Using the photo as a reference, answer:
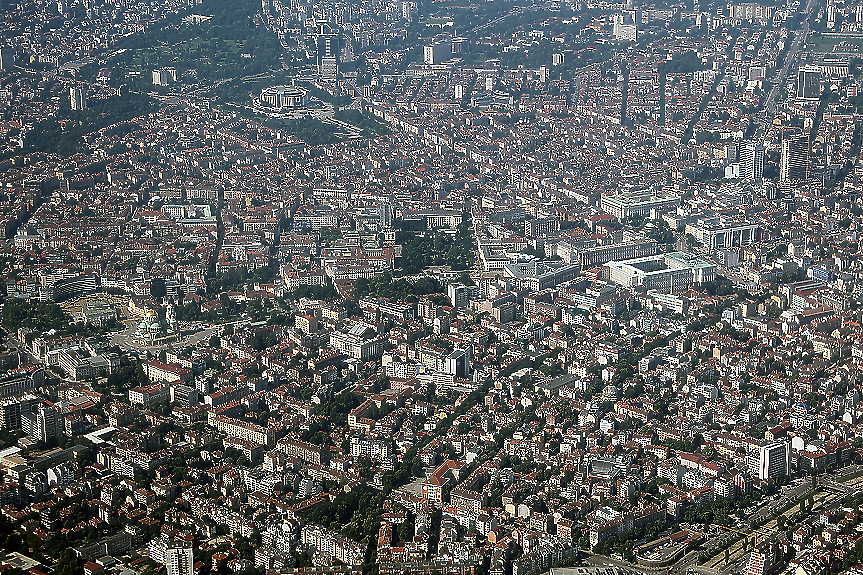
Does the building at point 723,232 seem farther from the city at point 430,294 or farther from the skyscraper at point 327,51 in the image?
the skyscraper at point 327,51

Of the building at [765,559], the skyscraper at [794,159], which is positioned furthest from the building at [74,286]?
the skyscraper at [794,159]

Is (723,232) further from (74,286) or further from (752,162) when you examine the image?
(74,286)

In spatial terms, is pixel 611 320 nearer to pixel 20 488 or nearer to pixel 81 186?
pixel 20 488

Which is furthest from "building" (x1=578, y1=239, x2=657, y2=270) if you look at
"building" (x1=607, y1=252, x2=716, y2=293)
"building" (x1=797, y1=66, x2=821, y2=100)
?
"building" (x1=797, y1=66, x2=821, y2=100)

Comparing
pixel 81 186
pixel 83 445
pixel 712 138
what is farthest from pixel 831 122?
pixel 83 445

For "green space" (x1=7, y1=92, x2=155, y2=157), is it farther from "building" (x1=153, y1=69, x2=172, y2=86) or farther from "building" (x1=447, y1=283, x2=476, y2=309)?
"building" (x1=447, y1=283, x2=476, y2=309)
